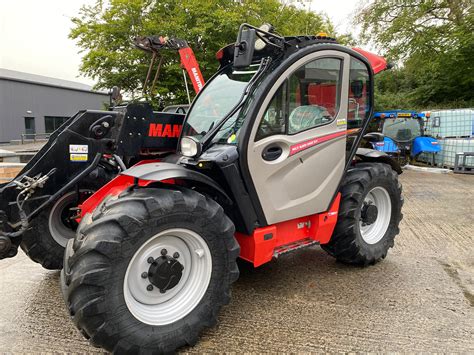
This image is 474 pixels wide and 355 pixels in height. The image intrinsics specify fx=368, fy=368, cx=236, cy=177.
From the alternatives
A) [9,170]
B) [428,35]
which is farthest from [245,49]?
[428,35]

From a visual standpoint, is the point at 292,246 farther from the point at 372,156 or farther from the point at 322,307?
the point at 372,156

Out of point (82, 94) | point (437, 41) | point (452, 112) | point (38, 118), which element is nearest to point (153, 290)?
point (452, 112)

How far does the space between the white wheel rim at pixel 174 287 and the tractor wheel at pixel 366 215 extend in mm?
1765

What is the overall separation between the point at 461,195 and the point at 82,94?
41.5m

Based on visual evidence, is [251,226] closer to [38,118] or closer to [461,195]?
[461,195]

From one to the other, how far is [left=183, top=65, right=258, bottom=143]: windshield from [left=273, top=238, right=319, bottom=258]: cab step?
1.13m

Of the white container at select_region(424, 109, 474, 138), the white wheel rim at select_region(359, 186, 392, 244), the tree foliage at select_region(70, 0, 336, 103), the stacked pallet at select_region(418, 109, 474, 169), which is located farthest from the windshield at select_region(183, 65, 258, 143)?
the white container at select_region(424, 109, 474, 138)

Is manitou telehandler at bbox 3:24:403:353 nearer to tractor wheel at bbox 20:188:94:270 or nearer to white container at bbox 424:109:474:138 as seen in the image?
tractor wheel at bbox 20:188:94:270

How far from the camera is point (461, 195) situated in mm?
8188

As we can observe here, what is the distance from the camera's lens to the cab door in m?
2.98

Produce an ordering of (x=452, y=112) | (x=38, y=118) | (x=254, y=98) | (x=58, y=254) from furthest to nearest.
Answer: (x=38, y=118), (x=452, y=112), (x=58, y=254), (x=254, y=98)

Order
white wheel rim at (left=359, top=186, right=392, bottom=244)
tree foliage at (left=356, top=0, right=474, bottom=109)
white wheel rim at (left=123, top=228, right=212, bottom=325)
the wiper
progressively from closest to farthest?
white wheel rim at (left=123, top=228, right=212, bottom=325), the wiper, white wheel rim at (left=359, top=186, right=392, bottom=244), tree foliage at (left=356, top=0, right=474, bottom=109)

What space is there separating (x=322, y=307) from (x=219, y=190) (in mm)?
1425

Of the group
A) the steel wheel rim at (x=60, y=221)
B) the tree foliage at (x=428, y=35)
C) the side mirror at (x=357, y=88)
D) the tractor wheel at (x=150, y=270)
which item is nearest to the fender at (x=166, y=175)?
the tractor wheel at (x=150, y=270)
